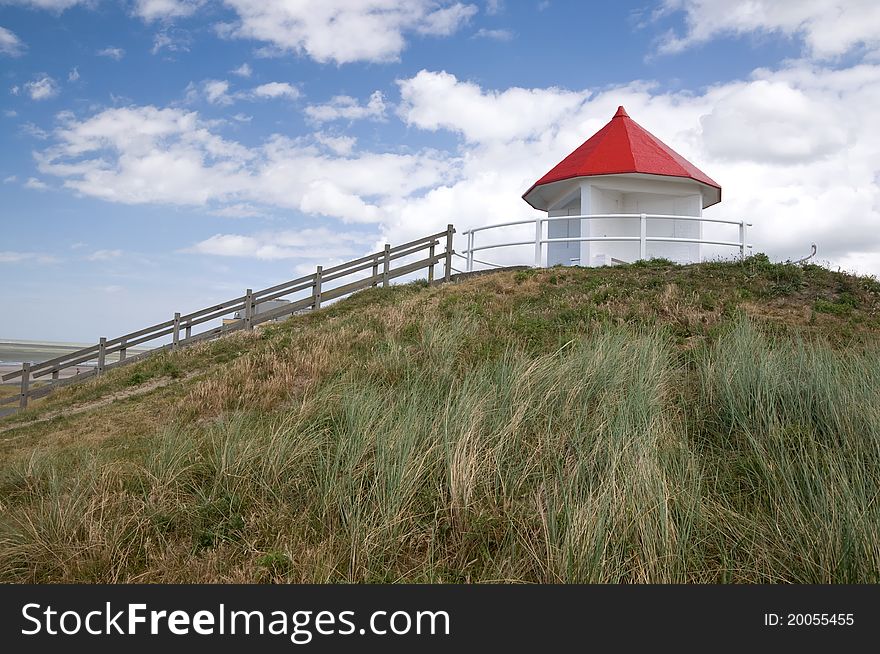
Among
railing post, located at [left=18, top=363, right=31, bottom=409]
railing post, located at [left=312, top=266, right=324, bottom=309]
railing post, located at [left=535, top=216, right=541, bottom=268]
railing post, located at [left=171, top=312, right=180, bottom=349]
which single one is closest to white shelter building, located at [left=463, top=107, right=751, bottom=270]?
railing post, located at [left=535, top=216, right=541, bottom=268]

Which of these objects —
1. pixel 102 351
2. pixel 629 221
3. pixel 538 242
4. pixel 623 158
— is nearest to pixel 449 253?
pixel 538 242

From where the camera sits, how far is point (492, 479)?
483 cm

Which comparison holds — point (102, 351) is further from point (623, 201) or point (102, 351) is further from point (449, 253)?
point (623, 201)

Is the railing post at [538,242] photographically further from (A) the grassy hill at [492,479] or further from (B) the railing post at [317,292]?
(A) the grassy hill at [492,479]

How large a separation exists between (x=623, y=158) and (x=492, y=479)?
16647 millimetres

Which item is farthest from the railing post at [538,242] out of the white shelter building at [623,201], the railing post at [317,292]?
the railing post at [317,292]

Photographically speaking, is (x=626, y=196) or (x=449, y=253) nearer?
(x=626, y=196)

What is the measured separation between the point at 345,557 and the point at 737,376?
477 centimetres

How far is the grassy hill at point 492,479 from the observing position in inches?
157

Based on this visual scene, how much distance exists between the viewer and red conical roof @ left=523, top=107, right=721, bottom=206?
18914 millimetres

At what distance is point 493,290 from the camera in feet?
48.6

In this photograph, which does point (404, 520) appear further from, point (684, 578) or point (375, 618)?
point (684, 578)

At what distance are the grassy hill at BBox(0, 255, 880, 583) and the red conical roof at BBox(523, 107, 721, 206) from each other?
1126cm

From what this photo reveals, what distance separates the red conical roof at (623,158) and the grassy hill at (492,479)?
11.3 meters
